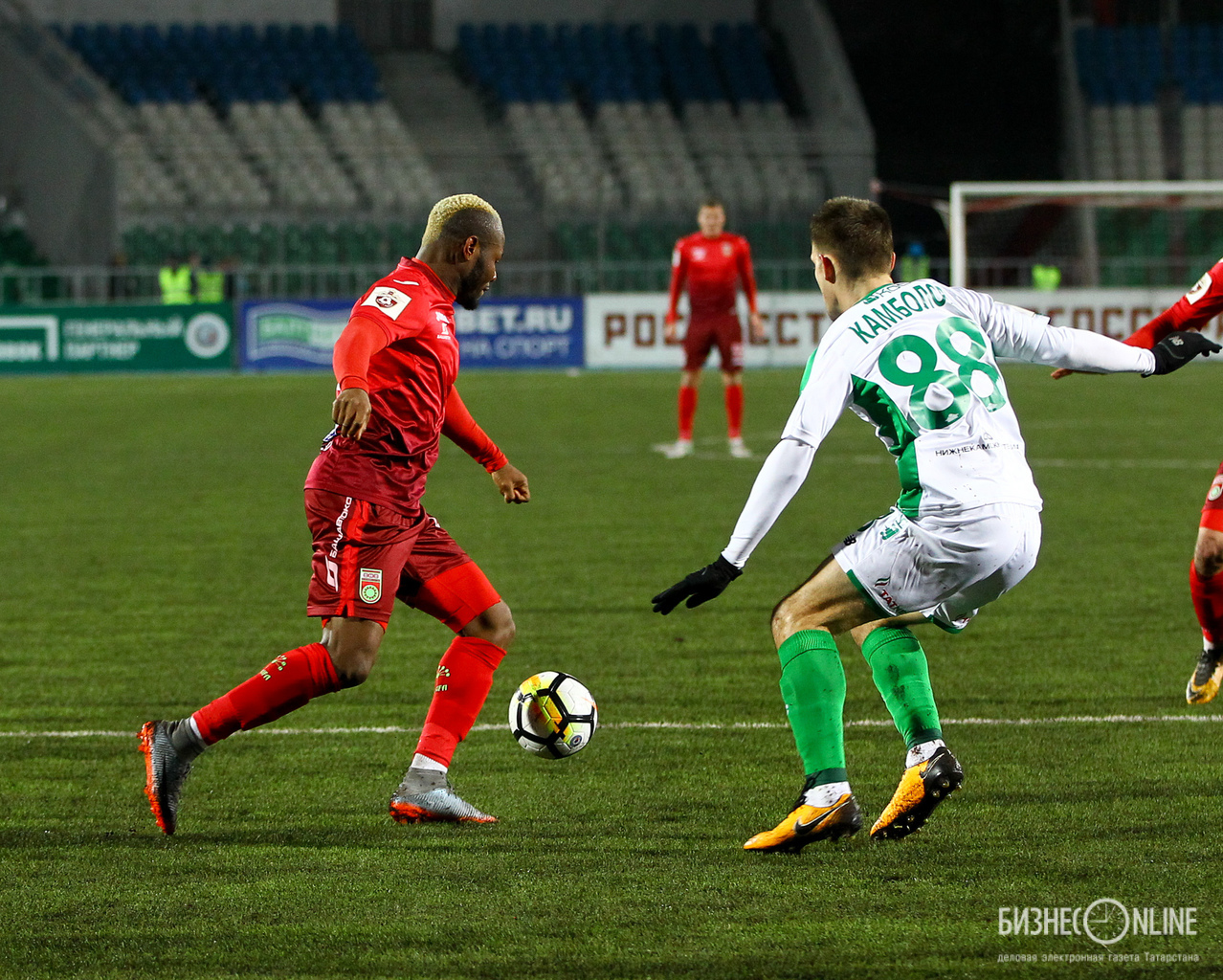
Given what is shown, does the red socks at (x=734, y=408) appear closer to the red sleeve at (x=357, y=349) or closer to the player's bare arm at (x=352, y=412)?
the red sleeve at (x=357, y=349)

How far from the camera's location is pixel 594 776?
5.13 m

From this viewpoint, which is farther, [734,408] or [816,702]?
[734,408]

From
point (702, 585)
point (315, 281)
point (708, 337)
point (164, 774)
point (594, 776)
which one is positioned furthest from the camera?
point (315, 281)

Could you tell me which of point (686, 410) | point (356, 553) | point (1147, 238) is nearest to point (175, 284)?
point (686, 410)

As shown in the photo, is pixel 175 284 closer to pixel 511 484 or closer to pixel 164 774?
pixel 511 484

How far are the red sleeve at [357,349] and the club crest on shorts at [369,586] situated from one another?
493 mm

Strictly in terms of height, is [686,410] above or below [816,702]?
above

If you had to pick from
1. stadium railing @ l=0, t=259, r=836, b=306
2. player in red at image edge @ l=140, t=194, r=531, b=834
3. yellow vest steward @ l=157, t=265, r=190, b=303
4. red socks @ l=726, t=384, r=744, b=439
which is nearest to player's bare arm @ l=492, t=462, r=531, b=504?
player in red at image edge @ l=140, t=194, r=531, b=834

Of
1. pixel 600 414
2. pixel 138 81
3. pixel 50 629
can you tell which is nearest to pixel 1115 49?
pixel 138 81

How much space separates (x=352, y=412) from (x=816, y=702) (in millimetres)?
1382

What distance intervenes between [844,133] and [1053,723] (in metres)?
30.9

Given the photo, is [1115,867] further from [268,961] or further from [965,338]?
[268,961]

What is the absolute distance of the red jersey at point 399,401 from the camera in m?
4.64

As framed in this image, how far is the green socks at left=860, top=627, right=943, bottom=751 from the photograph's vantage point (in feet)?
14.5
